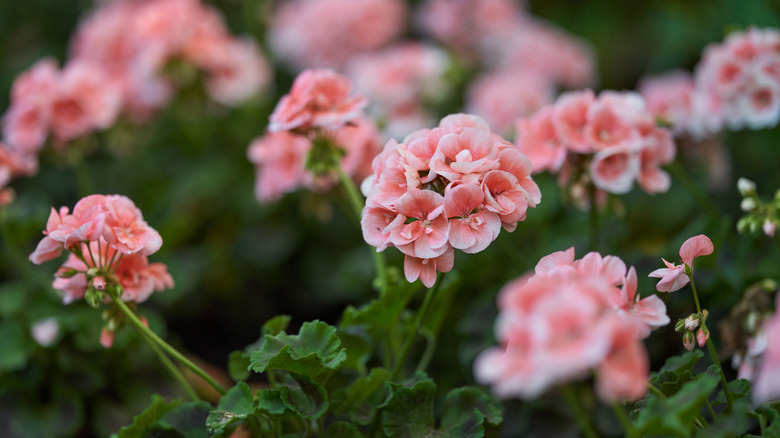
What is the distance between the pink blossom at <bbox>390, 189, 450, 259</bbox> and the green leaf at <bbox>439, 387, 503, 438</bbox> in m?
0.27

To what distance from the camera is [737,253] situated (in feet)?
4.60

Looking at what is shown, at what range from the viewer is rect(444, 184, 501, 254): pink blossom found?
90cm

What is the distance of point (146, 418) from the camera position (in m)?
1.07

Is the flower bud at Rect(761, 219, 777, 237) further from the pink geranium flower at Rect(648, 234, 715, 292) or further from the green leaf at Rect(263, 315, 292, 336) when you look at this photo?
the green leaf at Rect(263, 315, 292, 336)

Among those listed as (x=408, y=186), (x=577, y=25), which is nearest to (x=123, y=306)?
(x=408, y=186)

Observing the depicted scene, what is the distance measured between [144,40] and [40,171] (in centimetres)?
92

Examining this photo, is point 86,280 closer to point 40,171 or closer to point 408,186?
point 408,186

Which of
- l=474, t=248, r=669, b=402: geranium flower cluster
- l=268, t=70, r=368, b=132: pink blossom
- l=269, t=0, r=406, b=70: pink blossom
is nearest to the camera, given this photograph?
l=474, t=248, r=669, b=402: geranium flower cluster

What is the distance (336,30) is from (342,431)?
5.68 ft

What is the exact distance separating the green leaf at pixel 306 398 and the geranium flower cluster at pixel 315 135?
0.41 m

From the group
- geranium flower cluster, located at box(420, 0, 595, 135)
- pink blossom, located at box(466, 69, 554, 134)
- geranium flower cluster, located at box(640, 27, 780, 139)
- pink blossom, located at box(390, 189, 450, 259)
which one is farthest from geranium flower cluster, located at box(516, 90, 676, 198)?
geranium flower cluster, located at box(420, 0, 595, 135)

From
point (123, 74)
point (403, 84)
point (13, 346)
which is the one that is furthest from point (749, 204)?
point (123, 74)

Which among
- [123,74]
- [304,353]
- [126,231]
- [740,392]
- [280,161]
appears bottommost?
[740,392]

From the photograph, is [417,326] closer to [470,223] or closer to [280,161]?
[470,223]
